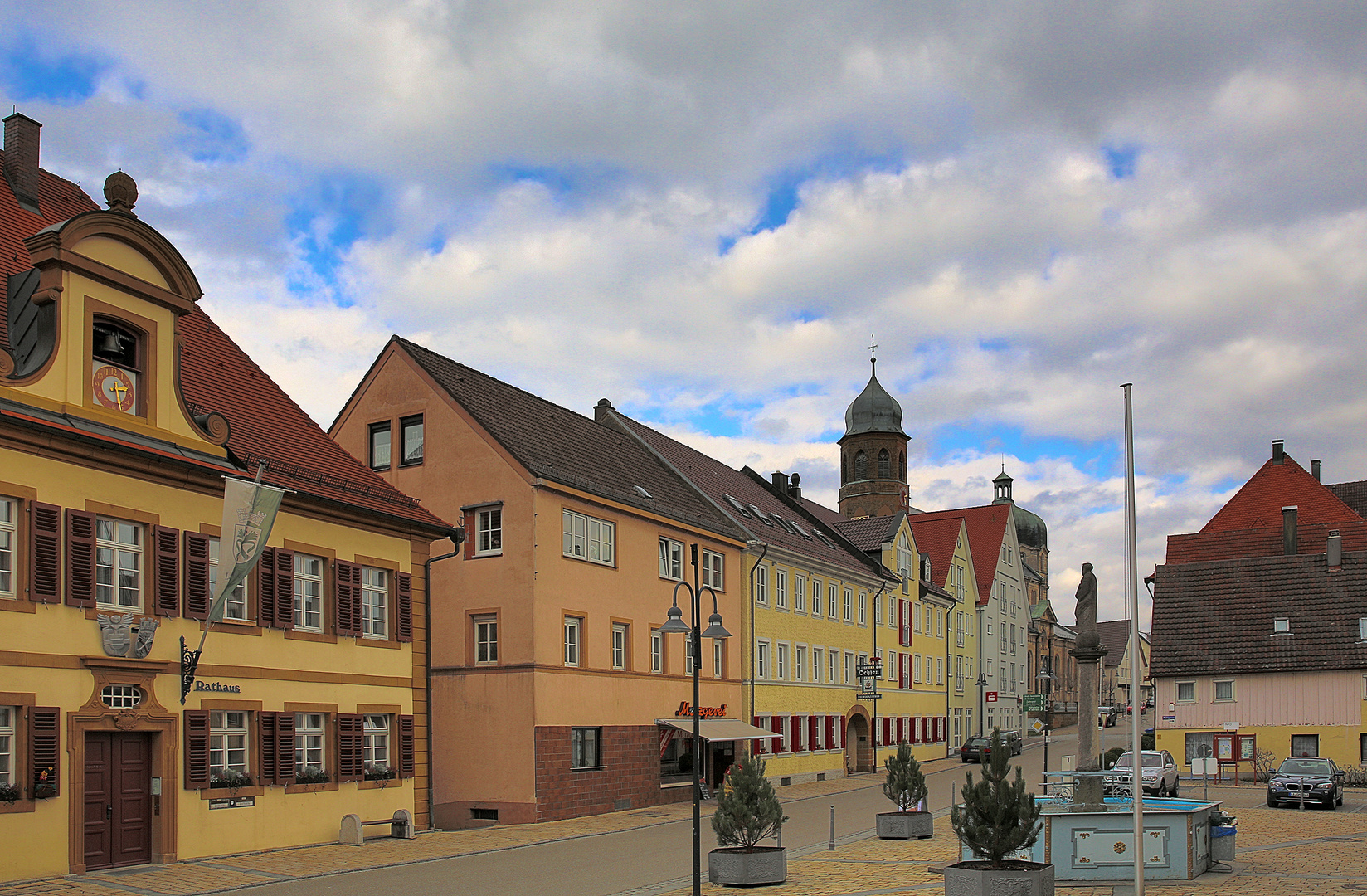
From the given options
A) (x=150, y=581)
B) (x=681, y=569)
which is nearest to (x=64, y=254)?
(x=150, y=581)

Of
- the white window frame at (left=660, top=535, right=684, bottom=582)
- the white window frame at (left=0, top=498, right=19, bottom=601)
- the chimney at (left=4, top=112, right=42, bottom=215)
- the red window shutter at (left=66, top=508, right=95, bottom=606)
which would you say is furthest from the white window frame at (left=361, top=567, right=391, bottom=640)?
the white window frame at (left=660, top=535, right=684, bottom=582)

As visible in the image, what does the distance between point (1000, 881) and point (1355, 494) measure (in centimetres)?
6459

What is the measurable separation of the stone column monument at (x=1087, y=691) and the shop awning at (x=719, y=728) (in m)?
13.8

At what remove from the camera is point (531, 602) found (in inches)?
1254

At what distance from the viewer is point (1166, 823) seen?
1939cm

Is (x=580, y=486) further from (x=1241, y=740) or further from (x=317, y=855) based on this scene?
(x=1241, y=740)

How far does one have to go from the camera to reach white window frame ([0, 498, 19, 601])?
1919cm

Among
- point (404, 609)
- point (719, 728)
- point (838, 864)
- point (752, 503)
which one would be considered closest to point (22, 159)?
point (404, 609)

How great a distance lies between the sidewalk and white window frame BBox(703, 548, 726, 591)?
424 inches

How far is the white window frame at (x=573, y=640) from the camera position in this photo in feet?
109

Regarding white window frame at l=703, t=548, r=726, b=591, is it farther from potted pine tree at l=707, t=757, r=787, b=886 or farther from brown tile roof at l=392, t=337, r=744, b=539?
potted pine tree at l=707, t=757, r=787, b=886

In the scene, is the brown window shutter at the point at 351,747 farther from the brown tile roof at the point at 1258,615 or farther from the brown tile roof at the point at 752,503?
the brown tile roof at the point at 1258,615

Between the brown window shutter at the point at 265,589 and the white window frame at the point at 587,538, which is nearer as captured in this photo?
the brown window shutter at the point at 265,589

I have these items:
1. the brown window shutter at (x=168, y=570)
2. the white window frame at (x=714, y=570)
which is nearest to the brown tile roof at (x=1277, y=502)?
the white window frame at (x=714, y=570)
